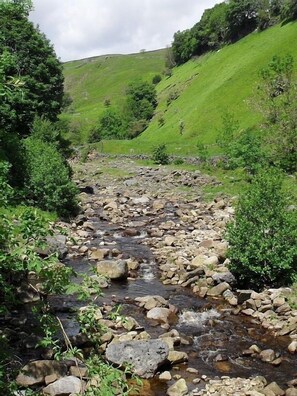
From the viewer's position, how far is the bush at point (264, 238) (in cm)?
2164

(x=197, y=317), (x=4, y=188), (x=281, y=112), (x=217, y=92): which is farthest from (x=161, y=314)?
(x=217, y=92)

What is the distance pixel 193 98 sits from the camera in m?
113

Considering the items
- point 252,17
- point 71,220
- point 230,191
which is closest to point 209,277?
point 71,220

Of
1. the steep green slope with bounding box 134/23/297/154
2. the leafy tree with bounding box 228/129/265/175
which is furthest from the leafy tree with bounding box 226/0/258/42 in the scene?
the leafy tree with bounding box 228/129/265/175

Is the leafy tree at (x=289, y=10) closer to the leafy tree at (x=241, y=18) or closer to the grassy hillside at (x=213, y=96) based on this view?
the grassy hillside at (x=213, y=96)

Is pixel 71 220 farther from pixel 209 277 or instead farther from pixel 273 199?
pixel 273 199

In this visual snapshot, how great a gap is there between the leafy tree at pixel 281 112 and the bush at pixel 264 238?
1051 inches

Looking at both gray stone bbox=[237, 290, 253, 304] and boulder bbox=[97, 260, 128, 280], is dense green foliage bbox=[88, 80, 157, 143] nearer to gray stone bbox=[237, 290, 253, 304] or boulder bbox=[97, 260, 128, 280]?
boulder bbox=[97, 260, 128, 280]

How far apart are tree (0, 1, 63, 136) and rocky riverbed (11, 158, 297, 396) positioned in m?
13.2

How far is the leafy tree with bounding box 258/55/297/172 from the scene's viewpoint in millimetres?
48091

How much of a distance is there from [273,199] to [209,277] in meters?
5.52

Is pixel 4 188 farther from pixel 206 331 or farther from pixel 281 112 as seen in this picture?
pixel 281 112

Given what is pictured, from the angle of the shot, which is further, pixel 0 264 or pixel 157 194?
pixel 157 194

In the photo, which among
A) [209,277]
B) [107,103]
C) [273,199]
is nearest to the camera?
[273,199]
